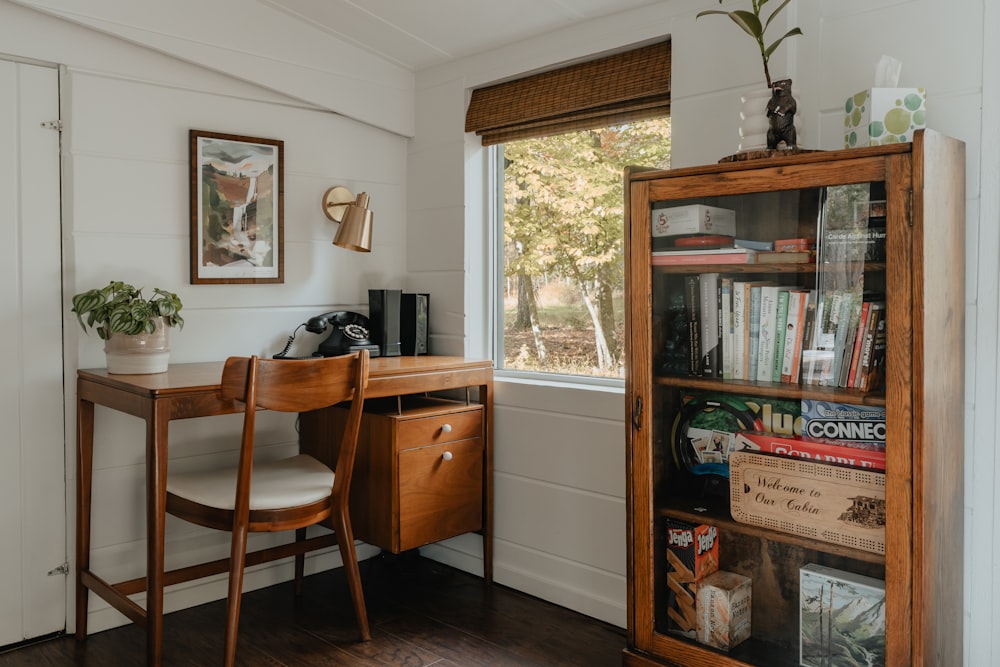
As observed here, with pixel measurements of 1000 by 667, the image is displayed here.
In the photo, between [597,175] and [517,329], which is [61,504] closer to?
[517,329]

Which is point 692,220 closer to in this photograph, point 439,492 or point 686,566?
point 686,566

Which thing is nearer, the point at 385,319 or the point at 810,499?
the point at 810,499

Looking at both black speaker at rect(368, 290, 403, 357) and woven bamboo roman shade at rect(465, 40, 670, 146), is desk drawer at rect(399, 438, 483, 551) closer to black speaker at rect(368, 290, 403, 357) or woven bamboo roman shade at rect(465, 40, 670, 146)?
black speaker at rect(368, 290, 403, 357)

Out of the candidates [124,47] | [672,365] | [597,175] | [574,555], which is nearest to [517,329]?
[597,175]

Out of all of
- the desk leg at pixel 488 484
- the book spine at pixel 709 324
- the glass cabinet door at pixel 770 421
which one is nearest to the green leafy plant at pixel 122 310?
the desk leg at pixel 488 484

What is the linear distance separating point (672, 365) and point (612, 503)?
820 millimetres

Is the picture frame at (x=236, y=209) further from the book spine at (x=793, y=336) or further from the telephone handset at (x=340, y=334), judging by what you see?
the book spine at (x=793, y=336)

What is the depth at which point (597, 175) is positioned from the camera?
2.91 metres

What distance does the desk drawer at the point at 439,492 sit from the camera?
2729mm

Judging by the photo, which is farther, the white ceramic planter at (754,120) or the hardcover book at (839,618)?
the white ceramic planter at (754,120)

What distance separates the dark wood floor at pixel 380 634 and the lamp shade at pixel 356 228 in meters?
1.33

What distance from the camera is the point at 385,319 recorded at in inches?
123

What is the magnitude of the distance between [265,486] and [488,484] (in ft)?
2.93

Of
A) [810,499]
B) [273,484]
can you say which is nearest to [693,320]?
[810,499]
